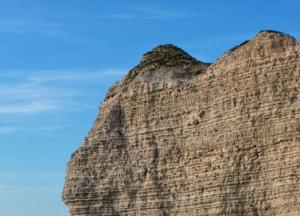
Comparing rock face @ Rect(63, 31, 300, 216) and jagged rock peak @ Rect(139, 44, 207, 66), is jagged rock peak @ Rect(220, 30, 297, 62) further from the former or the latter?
jagged rock peak @ Rect(139, 44, 207, 66)

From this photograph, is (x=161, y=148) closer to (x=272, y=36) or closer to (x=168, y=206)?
(x=168, y=206)

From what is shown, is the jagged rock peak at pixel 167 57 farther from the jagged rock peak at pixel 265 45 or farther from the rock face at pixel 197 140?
the jagged rock peak at pixel 265 45

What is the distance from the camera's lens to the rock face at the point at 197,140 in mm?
30703

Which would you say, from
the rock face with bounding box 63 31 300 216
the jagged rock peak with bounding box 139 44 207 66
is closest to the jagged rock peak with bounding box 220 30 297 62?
the rock face with bounding box 63 31 300 216

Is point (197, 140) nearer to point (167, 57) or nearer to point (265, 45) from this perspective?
point (265, 45)

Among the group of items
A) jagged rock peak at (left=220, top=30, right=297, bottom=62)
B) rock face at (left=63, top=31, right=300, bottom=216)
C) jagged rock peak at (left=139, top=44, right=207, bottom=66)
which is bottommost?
rock face at (left=63, top=31, right=300, bottom=216)

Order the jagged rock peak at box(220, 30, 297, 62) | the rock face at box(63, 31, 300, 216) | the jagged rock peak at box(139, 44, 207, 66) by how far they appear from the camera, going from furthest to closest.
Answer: the jagged rock peak at box(139, 44, 207, 66) < the jagged rock peak at box(220, 30, 297, 62) < the rock face at box(63, 31, 300, 216)

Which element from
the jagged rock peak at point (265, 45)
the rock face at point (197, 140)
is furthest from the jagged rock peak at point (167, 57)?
the jagged rock peak at point (265, 45)

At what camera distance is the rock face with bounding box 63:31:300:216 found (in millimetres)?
30703

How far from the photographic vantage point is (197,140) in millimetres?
33781

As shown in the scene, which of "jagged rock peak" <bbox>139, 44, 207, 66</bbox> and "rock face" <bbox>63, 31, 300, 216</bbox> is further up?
"jagged rock peak" <bbox>139, 44, 207, 66</bbox>


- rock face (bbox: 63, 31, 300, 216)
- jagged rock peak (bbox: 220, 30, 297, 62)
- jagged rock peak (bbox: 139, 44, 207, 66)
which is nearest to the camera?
rock face (bbox: 63, 31, 300, 216)

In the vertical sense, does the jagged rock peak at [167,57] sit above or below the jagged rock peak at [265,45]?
above

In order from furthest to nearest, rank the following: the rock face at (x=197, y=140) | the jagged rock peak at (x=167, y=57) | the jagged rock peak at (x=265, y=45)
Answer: the jagged rock peak at (x=167, y=57) < the jagged rock peak at (x=265, y=45) < the rock face at (x=197, y=140)
